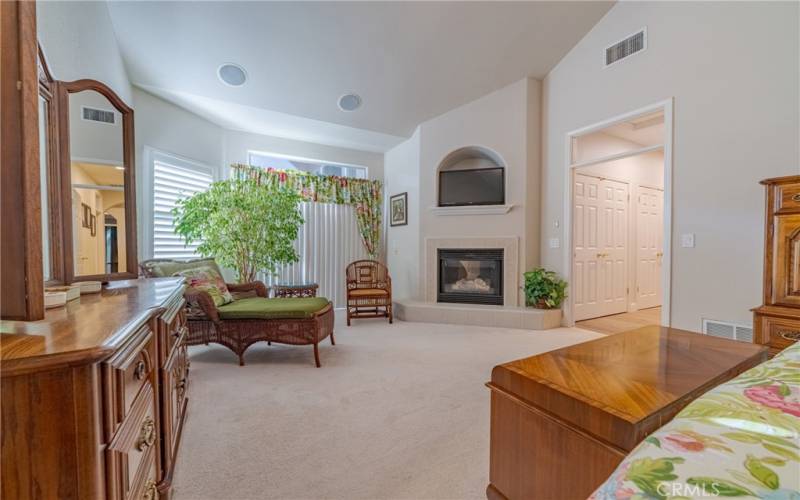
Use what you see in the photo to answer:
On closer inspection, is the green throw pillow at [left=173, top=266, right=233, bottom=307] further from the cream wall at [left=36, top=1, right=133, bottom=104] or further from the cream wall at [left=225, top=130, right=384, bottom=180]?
the cream wall at [left=225, top=130, right=384, bottom=180]

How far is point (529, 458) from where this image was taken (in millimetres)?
1022

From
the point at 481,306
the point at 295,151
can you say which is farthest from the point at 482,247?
the point at 295,151

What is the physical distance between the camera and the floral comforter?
1.16ft

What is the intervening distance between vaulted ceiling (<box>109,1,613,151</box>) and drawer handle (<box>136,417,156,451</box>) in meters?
3.34

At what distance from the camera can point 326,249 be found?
5.40m

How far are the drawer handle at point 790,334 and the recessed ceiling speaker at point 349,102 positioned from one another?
4.24 metres

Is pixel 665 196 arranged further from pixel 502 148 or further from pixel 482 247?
pixel 482 247

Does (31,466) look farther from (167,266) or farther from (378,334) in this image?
(378,334)

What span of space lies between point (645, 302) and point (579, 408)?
5.60 meters

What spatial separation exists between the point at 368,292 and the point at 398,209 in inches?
64.1

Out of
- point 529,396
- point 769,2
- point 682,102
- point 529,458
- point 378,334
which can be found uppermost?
point 769,2

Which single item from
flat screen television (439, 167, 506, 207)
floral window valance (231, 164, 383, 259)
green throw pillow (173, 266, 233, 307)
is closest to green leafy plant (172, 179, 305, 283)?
floral window valance (231, 164, 383, 259)

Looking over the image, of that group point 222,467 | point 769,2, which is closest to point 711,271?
point 769,2

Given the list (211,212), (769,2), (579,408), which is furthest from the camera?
(211,212)
